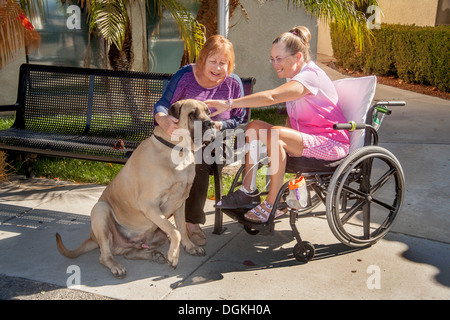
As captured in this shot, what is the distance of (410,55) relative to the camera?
1241 centimetres

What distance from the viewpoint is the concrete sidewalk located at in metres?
3.37

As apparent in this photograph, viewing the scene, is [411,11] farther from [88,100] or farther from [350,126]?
[350,126]

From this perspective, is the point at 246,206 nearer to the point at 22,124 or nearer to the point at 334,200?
the point at 334,200

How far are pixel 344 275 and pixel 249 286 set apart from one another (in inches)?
27.9

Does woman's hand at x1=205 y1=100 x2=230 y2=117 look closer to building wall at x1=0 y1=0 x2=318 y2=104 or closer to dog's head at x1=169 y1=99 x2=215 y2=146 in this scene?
dog's head at x1=169 y1=99 x2=215 y2=146

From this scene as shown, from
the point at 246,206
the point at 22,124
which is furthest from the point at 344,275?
the point at 22,124

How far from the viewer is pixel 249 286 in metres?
3.42

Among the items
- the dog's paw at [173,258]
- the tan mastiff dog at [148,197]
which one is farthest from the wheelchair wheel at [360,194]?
the dog's paw at [173,258]

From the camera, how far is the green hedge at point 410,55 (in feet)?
36.8

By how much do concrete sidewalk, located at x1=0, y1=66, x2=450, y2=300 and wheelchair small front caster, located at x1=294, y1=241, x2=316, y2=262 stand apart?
0.17 ft

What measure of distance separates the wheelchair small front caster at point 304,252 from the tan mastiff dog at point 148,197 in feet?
2.94

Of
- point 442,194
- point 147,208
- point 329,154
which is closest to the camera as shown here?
point 147,208

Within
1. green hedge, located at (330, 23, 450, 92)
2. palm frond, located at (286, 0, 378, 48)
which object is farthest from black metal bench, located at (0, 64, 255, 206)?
green hedge, located at (330, 23, 450, 92)

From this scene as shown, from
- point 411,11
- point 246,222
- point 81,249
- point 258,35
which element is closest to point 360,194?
point 246,222
